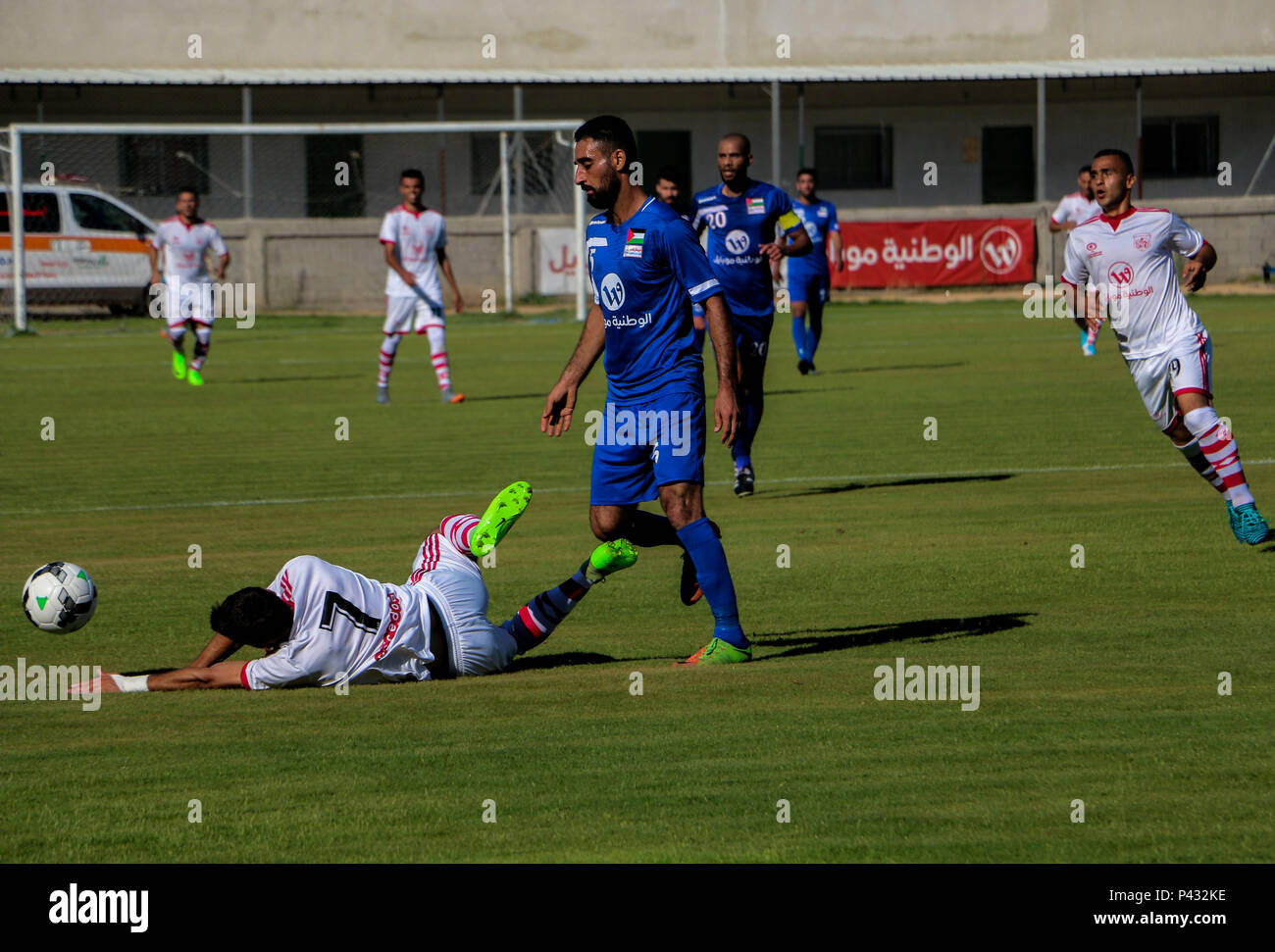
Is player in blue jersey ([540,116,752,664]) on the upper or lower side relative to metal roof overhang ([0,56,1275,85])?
lower

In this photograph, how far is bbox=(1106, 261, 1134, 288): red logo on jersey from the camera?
10.8m

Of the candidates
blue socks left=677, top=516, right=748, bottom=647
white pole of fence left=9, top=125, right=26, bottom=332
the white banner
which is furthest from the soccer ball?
the white banner

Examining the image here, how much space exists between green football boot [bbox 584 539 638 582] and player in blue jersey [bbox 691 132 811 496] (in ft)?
17.8

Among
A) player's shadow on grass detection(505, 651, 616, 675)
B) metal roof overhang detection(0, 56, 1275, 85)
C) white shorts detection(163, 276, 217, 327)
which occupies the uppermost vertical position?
metal roof overhang detection(0, 56, 1275, 85)

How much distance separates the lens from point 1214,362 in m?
22.2

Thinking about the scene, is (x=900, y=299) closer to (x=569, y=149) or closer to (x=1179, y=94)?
(x=569, y=149)

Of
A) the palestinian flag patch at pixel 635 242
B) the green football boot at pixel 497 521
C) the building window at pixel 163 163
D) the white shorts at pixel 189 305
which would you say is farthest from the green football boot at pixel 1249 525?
the building window at pixel 163 163

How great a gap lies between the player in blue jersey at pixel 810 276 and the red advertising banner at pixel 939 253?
1464 cm

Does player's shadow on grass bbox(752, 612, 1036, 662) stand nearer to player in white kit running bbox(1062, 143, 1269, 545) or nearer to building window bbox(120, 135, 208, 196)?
player in white kit running bbox(1062, 143, 1269, 545)

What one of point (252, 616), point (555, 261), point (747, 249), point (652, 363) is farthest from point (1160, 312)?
point (555, 261)

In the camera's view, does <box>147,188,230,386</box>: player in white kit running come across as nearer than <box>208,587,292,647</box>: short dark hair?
No

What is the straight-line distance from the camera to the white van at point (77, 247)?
33406 millimetres

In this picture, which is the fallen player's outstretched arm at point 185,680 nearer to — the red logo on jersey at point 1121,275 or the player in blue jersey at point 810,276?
the red logo on jersey at point 1121,275

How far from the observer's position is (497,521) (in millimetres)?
7863
